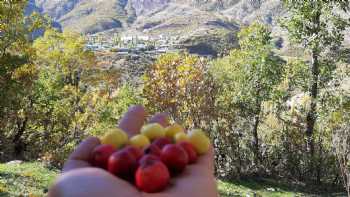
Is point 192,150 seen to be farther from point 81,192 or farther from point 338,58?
point 338,58

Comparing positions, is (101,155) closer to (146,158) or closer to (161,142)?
(146,158)

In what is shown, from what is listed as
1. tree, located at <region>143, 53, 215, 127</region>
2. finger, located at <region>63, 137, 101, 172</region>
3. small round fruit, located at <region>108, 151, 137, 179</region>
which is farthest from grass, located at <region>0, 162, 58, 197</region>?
small round fruit, located at <region>108, 151, 137, 179</region>

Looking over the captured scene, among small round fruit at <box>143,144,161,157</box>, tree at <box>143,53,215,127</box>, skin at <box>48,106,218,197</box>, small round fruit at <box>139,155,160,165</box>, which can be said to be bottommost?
tree at <box>143,53,215,127</box>

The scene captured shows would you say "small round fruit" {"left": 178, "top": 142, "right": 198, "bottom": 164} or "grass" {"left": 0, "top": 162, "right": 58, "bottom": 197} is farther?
"grass" {"left": 0, "top": 162, "right": 58, "bottom": 197}

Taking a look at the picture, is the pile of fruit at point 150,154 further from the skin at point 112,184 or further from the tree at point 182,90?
the tree at point 182,90

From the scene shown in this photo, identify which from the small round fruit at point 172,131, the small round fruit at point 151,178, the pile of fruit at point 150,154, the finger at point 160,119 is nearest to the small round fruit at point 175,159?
the pile of fruit at point 150,154

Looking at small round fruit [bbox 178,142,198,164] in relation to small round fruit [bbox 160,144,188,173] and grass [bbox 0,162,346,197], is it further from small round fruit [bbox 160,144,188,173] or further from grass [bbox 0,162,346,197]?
grass [bbox 0,162,346,197]

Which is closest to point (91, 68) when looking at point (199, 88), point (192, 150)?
point (199, 88)
